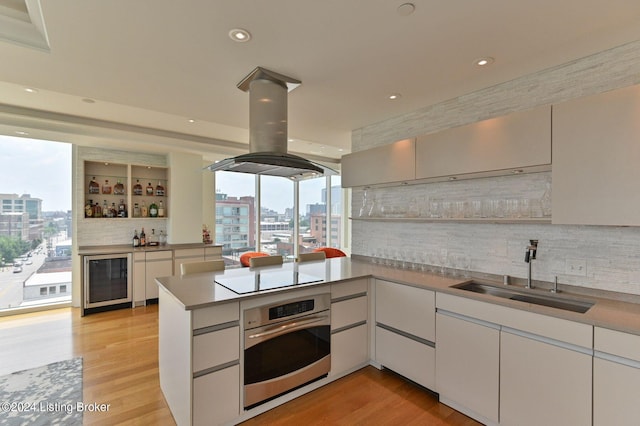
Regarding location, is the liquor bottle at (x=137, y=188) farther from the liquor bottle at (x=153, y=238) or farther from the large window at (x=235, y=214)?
the large window at (x=235, y=214)

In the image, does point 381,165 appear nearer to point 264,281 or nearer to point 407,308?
point 407,308

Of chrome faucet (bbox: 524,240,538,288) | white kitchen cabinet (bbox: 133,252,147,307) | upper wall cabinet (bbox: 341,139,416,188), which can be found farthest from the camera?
white kitchen cabinet (bbox: 133,252,147,307)

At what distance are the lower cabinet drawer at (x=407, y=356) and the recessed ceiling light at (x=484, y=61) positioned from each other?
2.26m

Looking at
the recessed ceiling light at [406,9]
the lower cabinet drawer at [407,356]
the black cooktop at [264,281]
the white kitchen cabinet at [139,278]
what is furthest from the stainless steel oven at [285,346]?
the white kitchen cabinet at [139,278]

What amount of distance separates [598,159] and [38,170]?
6654 mm

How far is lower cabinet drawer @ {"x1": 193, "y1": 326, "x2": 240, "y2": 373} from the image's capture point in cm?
184

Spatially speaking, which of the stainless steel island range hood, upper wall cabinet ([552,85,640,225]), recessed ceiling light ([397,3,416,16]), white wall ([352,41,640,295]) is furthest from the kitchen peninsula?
recessed ceiling light ([397,3,416,16])

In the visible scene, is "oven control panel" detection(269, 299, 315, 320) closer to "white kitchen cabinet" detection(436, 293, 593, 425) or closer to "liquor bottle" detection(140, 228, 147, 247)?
"white kitchen cabinet" detection(436, 293, 593, 425)

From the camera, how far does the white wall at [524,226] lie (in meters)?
2.02

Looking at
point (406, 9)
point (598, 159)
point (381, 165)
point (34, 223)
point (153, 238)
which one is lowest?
point (153, 238)

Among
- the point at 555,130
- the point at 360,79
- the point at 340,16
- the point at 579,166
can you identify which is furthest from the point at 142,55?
the point at 579,166

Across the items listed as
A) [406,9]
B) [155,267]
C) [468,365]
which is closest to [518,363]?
[468,365]

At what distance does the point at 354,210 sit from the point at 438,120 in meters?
1.51

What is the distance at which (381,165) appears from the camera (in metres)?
3.22
